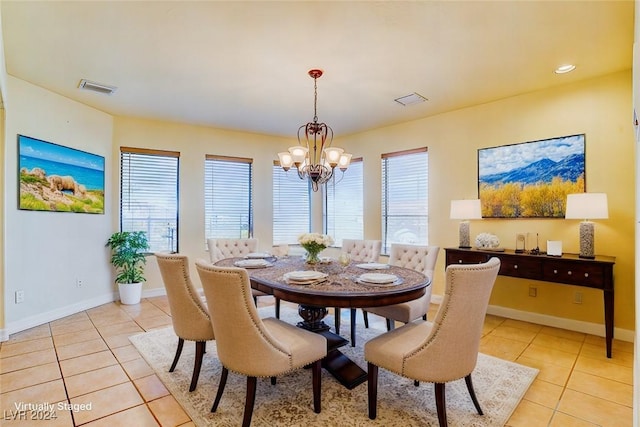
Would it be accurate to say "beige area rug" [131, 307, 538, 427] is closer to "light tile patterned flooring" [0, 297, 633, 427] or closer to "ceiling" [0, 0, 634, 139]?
"light tile patterned flooring" [0, 297, 633, 427]

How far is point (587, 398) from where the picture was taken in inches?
85.2

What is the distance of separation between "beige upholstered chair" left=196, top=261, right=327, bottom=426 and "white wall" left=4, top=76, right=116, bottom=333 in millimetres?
2882

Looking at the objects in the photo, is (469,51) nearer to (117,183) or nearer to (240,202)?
(240,202)

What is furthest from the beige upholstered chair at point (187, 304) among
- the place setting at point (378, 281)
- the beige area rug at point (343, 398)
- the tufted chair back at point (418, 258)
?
the tufted chair back at point (418, 258)

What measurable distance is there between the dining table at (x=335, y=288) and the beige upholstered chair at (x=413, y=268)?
1.15 ft

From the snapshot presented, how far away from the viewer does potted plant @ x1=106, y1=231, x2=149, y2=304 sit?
4.31 metres

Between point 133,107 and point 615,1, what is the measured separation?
16.0 ft

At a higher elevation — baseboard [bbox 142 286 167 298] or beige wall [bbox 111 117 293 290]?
beige wall [bbox 111 117 293 290]

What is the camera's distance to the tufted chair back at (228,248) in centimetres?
382

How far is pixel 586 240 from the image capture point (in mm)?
3043

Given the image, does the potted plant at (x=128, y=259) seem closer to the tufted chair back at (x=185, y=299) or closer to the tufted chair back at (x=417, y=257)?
the tufted chair back at (x=185, y=299)

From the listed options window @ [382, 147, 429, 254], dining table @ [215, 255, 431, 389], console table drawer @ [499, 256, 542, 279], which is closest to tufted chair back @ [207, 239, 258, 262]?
dining table @ [215, 255, 431, 389]

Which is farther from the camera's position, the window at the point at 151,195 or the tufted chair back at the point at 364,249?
the window at the point at 151,195

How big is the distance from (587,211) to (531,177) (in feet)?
2.65
